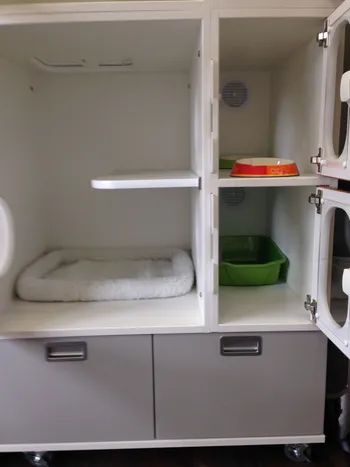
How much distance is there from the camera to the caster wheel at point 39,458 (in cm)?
109

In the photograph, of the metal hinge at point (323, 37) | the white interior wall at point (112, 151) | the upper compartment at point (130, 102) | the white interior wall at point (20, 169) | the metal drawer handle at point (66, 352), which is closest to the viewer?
the metal hinge at point (323, 37)

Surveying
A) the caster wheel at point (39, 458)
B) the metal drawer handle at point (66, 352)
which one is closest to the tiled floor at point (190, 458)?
the caster wheel at point (39, 458)

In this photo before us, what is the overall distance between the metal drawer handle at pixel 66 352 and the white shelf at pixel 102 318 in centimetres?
4

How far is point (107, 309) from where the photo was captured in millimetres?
1126

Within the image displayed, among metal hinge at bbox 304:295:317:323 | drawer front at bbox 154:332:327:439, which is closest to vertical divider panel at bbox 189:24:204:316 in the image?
drawer front at bbox 154:332:327:439

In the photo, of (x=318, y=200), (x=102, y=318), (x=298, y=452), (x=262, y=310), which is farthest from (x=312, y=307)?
(x=102, y=318)

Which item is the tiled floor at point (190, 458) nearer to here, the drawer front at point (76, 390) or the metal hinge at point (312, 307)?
the drawer front at point (76, 390)

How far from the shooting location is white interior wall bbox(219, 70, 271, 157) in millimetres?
1404

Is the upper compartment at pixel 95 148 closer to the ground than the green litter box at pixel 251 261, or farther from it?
farther from it

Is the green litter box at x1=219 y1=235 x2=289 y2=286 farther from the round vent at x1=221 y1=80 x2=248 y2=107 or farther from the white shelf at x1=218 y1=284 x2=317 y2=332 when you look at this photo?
the round vent at x1=221 y1=80 x2=248 y2=107

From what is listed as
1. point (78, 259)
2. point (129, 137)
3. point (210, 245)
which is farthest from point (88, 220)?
point (210, 245)

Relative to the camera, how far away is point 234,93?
4.63 ft

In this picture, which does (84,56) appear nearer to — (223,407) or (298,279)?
(298,279)

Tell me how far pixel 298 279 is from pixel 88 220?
73 cm
